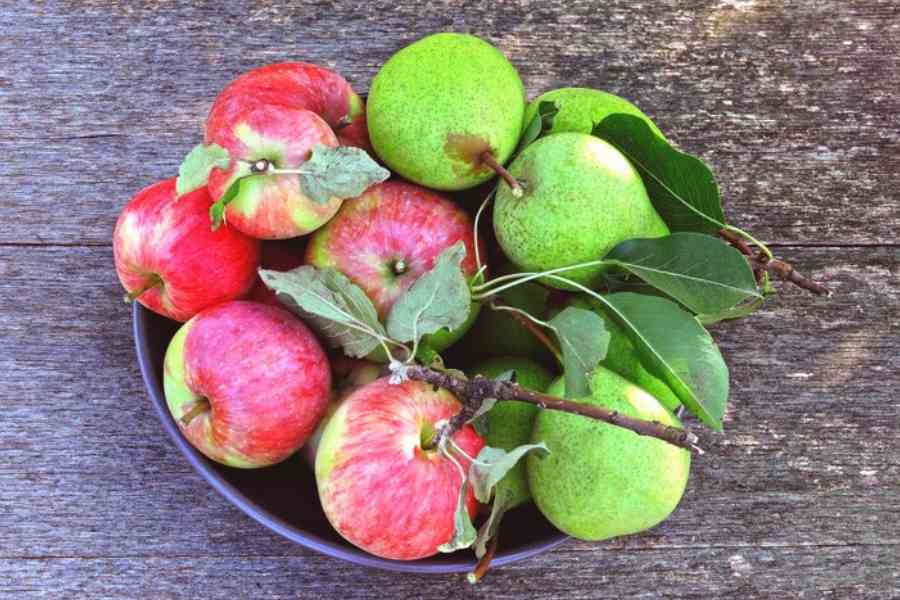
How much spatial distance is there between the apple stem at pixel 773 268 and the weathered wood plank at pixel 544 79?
0.77 ft

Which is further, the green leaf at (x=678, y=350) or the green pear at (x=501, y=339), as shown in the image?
the green pear at (x=501, y=339)

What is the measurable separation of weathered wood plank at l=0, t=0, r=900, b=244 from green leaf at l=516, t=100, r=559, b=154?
9.3 inches

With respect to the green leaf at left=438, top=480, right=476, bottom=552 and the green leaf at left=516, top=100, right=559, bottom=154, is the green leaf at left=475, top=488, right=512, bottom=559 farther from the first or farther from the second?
the green leaf at left=516, top=100, right=559, bottom=154

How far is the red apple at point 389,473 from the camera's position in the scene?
0.63 m

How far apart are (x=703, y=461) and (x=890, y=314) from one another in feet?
0.95

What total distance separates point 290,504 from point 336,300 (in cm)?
22

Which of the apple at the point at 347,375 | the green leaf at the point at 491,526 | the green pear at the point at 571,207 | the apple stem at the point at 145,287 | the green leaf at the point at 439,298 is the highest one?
the green pear at the point at 571,207

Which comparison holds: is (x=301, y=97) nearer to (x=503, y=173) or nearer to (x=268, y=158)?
(x=268, y=158)

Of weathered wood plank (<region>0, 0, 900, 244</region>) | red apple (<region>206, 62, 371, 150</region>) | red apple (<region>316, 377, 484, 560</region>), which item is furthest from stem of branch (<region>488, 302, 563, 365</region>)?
weathered wood plank (<region>0, 0, 900, 244</region>)

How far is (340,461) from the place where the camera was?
635mm

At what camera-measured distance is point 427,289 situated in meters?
0.64

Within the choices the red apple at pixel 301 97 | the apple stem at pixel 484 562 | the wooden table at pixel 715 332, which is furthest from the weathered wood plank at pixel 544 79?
the apple stem at pixel 484 562

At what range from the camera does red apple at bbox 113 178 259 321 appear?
27.4 inches

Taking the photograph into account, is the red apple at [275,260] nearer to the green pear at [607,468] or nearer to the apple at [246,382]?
the apple at [246,382]
